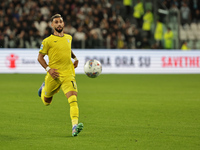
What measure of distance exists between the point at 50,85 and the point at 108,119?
6.74 feet

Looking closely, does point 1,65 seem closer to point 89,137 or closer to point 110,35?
point 110,35

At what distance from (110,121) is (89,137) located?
74.1 inches

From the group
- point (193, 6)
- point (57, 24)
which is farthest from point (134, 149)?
point (193, 6)

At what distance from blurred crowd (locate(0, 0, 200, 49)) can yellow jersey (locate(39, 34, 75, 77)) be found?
1620 centimetres

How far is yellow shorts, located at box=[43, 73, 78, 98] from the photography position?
25.5ft

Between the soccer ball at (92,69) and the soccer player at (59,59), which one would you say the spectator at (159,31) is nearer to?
the soccer ball at (92,69)

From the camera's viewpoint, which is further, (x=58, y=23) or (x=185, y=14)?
(x=185, y=14)

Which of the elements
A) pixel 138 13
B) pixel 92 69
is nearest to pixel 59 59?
pixel 92 69

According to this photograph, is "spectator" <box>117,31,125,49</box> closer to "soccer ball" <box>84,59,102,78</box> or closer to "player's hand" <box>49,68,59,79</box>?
"soccer ball" <box>84,59,102,78</box>

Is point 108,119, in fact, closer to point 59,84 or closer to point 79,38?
point 59,84

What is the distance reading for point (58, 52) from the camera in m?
7.92

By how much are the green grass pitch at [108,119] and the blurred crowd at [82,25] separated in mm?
7485

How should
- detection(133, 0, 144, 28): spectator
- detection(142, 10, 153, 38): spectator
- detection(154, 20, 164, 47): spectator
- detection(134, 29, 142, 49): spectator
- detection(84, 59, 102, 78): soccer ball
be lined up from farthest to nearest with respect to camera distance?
detection(133, 0, 144, 28): spectator
detection(142, 10, 153, 38): spectator
detection(154, 20, 164, 47): spectator
detection(134, 29, 142, 49): spectator
detection(84, 59, 102, 78): soccer ball

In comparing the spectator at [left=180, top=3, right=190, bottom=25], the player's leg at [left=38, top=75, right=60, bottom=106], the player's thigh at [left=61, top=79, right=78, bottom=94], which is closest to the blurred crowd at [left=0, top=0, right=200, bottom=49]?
the spectator at [left=180, top=3, right=190, bottom=25]
